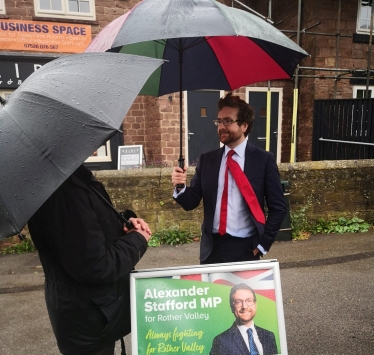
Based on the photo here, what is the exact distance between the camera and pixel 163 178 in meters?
4.93

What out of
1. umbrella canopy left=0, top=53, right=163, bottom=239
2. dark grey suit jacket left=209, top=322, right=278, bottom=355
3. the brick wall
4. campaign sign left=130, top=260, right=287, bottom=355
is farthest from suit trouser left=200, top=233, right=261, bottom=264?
the brick wall

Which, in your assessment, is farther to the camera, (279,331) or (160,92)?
(160,92)

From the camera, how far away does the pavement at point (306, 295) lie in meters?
2.75

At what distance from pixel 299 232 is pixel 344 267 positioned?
1168mm

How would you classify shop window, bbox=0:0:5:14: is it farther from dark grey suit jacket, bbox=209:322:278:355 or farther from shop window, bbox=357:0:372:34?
shop window, bbox=357:0:372:34

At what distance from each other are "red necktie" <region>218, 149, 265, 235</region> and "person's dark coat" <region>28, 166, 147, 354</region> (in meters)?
0.71

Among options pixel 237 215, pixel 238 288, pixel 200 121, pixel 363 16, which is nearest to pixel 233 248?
pixel 237 215

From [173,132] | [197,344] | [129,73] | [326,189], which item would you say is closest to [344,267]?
[326,189]

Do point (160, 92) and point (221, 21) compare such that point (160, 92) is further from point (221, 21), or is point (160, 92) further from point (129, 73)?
point (129, 73)

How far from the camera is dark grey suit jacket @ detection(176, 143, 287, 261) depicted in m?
2.13

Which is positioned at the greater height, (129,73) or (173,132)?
(129,73)

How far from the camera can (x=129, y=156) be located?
8.53 m

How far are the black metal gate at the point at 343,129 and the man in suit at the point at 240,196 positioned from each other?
17.6 feet

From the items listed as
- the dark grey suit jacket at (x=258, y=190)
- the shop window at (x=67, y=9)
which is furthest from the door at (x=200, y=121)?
the dark grey suit jacket at (x=258, y=190)
